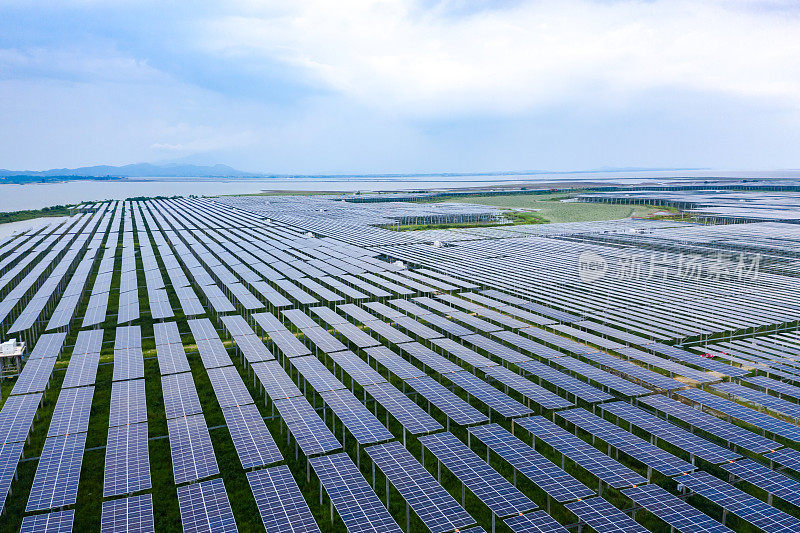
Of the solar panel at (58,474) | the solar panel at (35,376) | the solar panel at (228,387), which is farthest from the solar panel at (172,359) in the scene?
the solar panel at (58,474)

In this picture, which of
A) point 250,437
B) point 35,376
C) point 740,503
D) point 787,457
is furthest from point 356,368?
point 787,457

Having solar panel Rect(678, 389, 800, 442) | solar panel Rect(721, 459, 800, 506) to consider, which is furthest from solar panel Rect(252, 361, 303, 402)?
solar panel Rect(678, 389, 800, 442)

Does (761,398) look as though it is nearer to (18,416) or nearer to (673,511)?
(673,511)

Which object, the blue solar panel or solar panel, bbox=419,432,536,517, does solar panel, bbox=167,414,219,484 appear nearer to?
solar panel, bbox=419,432,536,517

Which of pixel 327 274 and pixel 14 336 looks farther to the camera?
pixel 327 274

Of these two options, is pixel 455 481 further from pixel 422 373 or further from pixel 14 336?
pixel 14 336

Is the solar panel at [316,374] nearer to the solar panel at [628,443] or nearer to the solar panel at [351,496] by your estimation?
the solar panel at [351,496]

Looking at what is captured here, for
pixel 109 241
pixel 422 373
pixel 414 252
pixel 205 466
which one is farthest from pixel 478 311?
pixel 109 241
